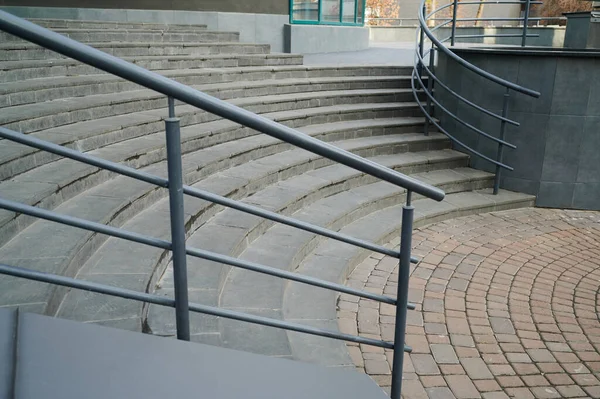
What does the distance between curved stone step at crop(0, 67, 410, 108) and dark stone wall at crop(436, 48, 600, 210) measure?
1816mm

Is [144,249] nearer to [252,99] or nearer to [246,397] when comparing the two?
[246,397]

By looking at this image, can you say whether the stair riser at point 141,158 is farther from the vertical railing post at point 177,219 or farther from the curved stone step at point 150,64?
the vertical railing post at point 177,219

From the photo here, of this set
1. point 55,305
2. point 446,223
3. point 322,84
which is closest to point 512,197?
point 446,223

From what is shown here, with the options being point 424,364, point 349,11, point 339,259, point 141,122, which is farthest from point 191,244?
point 349,11

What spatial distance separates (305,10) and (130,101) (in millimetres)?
7385

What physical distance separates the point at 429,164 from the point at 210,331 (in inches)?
186

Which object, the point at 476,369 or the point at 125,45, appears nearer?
the point at 476,369

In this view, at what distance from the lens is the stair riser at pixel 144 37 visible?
6.81 m

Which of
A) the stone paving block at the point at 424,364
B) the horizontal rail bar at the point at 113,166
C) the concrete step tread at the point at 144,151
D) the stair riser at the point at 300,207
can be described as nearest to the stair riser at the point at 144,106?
the concrete step tread at the point at 144,151

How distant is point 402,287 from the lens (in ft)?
7.52

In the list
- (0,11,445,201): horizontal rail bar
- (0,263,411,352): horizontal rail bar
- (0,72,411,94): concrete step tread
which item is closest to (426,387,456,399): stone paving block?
(0,263,411,352): horizontal rail bar

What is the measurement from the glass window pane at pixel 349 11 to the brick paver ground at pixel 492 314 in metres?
8.83

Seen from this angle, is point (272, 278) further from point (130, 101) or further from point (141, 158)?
point (130, 101)

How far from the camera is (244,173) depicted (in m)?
5.14
